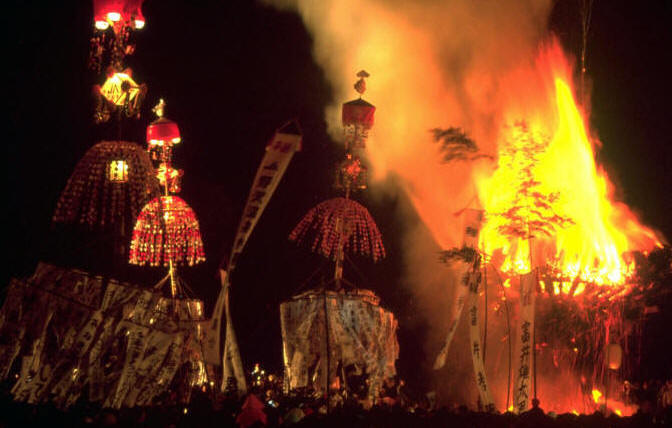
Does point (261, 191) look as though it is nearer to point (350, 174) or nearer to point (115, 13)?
point (115, 13)

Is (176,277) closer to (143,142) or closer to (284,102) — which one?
(143,142)

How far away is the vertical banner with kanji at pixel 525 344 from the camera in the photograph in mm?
13555

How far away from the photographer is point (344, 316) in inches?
577

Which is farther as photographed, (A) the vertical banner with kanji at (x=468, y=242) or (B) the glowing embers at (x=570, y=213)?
(B) the glowing embers at (x=570, y=213)

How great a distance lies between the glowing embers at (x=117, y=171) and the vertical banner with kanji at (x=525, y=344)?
6685 millimetres

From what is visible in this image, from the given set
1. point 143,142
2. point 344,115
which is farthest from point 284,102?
point 344,115

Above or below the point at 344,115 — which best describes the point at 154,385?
below

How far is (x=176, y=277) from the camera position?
14.9 m

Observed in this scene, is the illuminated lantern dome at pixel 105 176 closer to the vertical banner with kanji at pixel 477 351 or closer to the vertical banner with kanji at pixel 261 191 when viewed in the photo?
the vertical banner with kanji at pixel 261 191

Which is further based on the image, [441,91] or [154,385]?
[441,91]

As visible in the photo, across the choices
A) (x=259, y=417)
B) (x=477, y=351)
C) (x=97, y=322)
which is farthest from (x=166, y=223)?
(x=477, y=351)

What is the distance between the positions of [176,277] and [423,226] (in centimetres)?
804

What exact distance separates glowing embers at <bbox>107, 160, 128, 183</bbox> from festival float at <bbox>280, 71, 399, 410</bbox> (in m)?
3.91

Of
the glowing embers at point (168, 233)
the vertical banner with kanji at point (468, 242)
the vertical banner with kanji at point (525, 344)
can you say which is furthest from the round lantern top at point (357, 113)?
the vertical banner with kanji at point (525, 344)
